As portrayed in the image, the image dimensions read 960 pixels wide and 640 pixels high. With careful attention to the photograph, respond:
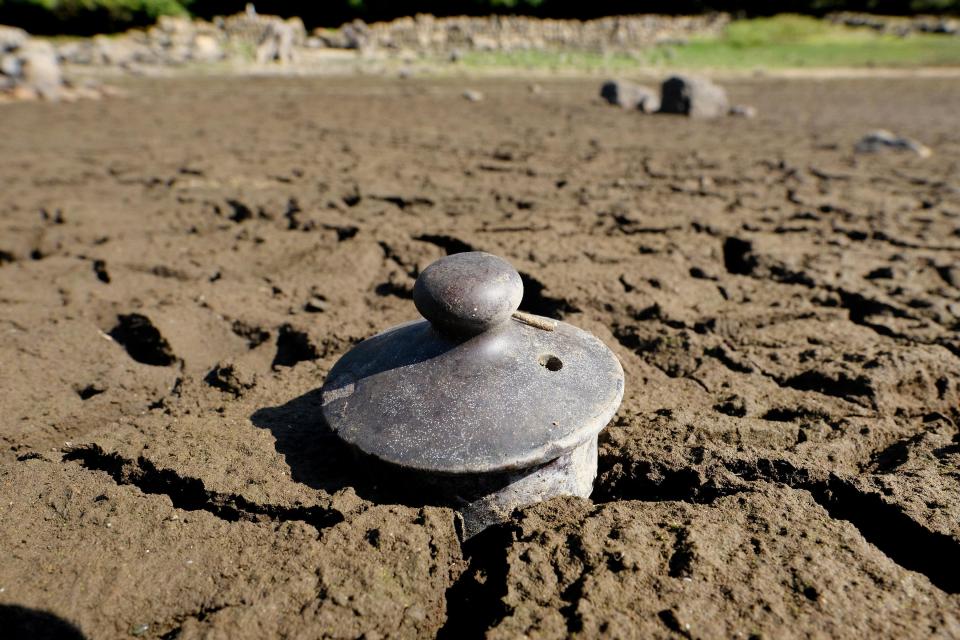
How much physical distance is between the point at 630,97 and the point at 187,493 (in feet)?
28.0

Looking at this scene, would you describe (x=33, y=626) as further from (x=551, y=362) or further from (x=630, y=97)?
(x=630, y=97)

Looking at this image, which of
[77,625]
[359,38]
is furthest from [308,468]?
A: [359,38]

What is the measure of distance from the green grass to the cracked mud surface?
10.8 m

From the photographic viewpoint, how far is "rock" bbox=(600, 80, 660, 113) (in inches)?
352

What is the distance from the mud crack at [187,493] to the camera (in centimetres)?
184

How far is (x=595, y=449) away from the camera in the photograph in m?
1.99

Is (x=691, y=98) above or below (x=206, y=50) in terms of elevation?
below

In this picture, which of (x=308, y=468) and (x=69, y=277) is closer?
(x=308, y=468)

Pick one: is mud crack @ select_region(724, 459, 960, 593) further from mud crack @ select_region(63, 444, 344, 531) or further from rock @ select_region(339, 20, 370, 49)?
rock @ select_region(339, 20, 370, 49)

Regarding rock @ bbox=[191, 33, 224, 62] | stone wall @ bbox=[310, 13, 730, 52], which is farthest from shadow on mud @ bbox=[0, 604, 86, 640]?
stone wall @ bbox=[310, 13, 730, 52]

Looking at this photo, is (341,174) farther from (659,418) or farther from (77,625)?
(77,625)

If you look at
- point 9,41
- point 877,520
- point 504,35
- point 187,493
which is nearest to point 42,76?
point 9,41

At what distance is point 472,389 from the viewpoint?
181 cm

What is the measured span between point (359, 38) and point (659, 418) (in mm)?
16946
